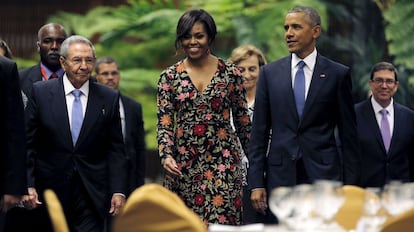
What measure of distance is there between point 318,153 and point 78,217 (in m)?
2.05

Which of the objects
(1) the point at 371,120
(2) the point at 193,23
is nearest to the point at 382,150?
(1) the point at 371,120

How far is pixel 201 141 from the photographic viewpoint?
12102mm

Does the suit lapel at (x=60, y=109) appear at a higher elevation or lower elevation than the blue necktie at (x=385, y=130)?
higher

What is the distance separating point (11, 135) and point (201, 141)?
195 cm

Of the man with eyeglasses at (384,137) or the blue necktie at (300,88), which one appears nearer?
the blue necktie at (300,88)

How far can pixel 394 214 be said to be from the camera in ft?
24.8

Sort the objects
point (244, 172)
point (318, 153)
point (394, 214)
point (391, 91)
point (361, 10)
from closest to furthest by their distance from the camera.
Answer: point (394, 214)
point (318, 153)
point (244, 172)
point (391, 91)
point (361, 10)

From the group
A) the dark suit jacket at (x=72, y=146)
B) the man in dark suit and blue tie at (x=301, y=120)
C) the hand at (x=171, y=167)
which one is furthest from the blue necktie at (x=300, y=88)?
the dark suit jacket at (x=72, y=146)

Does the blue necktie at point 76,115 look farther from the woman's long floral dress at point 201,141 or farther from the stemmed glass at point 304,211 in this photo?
the stemmed glass at point 304,211

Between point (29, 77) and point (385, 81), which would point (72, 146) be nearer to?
point (29, 77)

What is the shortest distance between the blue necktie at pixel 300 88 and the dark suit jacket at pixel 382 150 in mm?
2489

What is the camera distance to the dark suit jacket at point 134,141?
16.5 metres

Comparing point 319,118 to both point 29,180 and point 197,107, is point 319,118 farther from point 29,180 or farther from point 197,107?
point 29,180

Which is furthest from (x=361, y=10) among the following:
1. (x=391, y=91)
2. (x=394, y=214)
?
(x=394, y=214)
